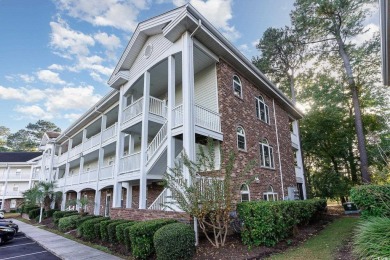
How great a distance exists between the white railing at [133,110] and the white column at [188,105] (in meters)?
3.83

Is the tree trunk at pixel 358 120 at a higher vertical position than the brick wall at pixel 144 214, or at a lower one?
higher

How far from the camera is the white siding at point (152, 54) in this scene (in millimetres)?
11949

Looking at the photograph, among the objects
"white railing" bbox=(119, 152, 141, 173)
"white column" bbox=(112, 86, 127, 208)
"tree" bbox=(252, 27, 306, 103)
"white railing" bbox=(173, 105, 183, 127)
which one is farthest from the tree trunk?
"white column" bbox=(112, 86, 127, 208)

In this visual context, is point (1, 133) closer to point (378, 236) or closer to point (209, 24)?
point (209, 24)

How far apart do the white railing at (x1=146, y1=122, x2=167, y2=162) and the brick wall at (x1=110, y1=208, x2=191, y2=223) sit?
259 cm

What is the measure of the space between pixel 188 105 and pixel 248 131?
5399 millimetres

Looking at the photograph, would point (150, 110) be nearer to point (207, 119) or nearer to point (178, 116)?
point (178, 116)

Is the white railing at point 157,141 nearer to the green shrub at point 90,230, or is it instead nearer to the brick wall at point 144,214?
the brick wall at point 144,214

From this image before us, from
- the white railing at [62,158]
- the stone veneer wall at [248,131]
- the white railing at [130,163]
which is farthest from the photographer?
the white railing at [62,158]

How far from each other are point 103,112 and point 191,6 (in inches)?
504

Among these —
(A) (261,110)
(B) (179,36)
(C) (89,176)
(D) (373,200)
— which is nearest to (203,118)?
(B) (179,36)

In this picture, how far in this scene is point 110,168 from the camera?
51.7 ft

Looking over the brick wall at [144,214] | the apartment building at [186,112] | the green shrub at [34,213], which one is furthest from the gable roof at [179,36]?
the green shrub at [34,213]

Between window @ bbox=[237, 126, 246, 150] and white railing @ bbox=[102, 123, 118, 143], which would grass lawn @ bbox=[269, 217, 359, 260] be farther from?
white railing @ bbox=[102, 123, 118, 143]
